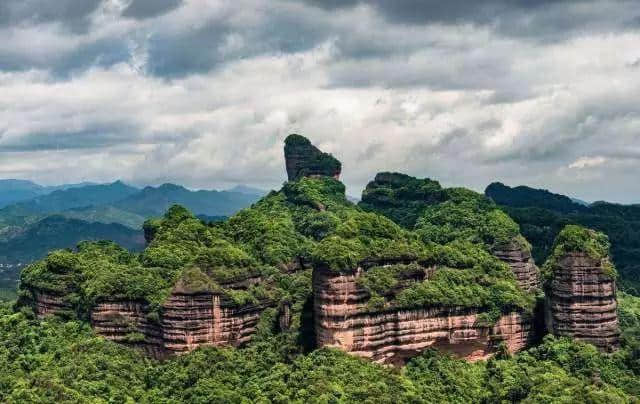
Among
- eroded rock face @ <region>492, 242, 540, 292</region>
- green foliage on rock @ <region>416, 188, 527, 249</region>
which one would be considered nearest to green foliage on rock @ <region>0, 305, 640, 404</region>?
eroded rock face @ <region>492, 242, 540, 292</region>

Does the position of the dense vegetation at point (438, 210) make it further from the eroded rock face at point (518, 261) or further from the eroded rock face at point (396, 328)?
the eroded rock face at point (396, 328)

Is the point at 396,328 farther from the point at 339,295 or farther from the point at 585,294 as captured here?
the point at 585,294

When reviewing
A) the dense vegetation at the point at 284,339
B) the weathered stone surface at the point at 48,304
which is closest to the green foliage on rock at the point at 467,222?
the dense vegetation at the point at 284,339

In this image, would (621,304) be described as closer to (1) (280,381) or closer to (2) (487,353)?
(2) (487,353)

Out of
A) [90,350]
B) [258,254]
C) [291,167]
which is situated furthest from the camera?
[291,167]

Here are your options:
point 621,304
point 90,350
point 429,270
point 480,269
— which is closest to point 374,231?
point 429,270

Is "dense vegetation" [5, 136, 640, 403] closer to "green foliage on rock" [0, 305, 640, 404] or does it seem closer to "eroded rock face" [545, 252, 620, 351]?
"green foliage on rock" [0, 305, 640, 404]
